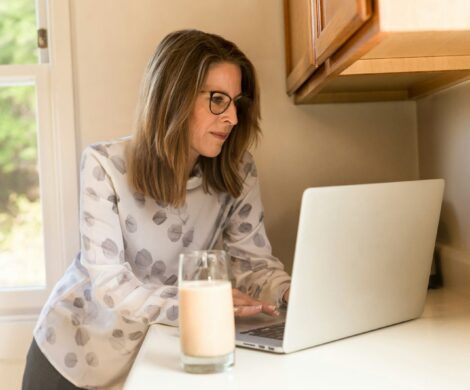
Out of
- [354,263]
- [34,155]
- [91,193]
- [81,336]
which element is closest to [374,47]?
[354,263]

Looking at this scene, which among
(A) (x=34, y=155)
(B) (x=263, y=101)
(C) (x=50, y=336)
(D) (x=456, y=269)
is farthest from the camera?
(A) (x=34, y=155)

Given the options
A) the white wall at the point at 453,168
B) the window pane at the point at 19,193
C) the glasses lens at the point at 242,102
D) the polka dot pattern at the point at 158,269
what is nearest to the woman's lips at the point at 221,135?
the glasses lens at the point at 242,102

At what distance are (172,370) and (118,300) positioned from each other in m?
0.37

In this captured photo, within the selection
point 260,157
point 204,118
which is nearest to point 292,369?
point 204,118

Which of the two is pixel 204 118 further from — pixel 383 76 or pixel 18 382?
pixel 18 382

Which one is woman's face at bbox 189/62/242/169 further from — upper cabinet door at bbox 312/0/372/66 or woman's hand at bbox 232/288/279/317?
woman's hand at bbox 232/288/279/317

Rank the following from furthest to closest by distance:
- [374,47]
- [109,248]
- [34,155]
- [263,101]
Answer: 1. [34,155]
2. [263,101]
3. [109,248]
4. [374,47]

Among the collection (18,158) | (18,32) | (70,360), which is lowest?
(70,360)

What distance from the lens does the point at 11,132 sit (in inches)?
79.9

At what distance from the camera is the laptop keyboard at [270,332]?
1.12m

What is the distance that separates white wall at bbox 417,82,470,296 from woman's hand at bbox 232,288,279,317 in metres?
0.51

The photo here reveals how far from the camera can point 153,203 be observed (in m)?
1.53

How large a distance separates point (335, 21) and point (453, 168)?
2.32 feet

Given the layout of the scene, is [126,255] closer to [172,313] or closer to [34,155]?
[172,313]
